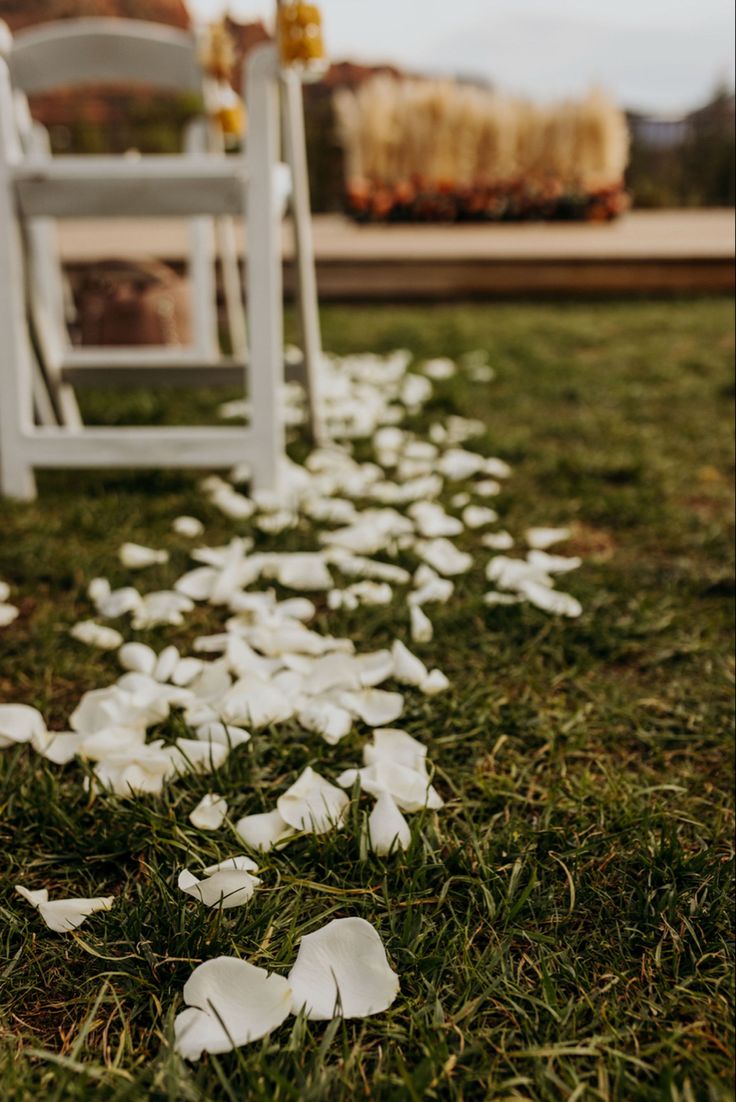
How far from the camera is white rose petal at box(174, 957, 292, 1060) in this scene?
0.77 metres

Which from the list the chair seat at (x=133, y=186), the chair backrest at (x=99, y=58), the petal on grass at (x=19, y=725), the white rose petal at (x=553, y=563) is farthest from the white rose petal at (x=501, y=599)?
the chair backrest at (x=99, y=58)

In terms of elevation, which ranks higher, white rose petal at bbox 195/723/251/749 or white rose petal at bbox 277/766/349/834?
white rose petal at bbox 195/723/251/749

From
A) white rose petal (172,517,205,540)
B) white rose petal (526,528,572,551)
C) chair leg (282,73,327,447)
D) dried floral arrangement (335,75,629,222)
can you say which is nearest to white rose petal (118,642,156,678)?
white rose petal (172,517,205,540)

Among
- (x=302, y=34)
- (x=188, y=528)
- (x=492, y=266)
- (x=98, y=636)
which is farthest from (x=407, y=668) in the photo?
(x=492, y=266)

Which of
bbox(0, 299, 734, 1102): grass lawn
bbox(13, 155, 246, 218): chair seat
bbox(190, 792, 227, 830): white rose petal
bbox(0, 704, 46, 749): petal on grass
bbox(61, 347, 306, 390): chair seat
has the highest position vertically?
bbox(13, 155, 246, 218): chair seat

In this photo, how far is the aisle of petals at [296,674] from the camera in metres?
0.83

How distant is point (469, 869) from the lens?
100 cm

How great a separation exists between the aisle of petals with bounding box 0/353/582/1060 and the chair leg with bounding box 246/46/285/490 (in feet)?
0.43

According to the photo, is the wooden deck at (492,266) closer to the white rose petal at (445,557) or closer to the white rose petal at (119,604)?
the white rose petal at (445,557)

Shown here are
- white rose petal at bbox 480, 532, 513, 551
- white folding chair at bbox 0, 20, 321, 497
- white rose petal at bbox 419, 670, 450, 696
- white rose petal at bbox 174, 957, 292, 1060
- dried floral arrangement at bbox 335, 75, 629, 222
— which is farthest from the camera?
dried floral arrangement at bbox 335, 75, 629, 222

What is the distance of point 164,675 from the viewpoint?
4.48 ft

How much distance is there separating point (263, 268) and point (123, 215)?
0.30 metres

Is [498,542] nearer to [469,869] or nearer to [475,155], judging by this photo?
[469,869]

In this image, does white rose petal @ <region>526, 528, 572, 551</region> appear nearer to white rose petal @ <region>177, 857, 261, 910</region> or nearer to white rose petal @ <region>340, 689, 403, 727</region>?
white rose petal @ <region>340, 689, 403, 727</region>
